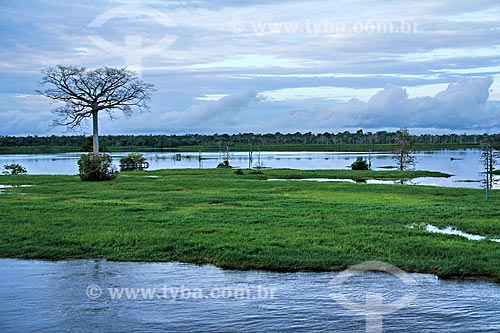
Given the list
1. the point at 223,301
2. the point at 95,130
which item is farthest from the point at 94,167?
the point at 223,301

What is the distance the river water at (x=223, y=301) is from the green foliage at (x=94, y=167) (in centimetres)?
2788

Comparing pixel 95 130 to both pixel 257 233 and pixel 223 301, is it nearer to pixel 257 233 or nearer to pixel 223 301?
pixel 257 233

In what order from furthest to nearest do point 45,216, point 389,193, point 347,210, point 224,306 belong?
point 389,193 < point 347,210 < point 45,216 < point 224,306

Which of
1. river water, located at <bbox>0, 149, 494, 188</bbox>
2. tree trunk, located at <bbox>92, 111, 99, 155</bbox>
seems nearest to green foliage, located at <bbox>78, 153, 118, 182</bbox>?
tree trunk, located at <bbox>92, 111, 99, 155</bbox>

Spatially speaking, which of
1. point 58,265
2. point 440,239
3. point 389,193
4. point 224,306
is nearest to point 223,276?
point 224,306

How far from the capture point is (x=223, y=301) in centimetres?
1022

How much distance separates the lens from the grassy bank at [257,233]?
12.6 metres

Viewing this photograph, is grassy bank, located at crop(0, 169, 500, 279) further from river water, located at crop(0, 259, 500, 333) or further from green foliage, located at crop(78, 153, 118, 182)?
green foliage, located at crop(78, 153, 118, 182)

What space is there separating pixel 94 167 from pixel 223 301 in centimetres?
3145

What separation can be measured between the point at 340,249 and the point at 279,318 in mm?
4250

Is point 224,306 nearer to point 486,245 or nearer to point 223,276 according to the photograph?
point 223,276

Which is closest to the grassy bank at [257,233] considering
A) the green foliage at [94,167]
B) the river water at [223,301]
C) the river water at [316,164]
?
the river water at [223,301]

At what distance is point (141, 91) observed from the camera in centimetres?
4612

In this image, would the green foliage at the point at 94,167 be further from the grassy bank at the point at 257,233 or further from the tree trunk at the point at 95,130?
the grassy bank at the point at 257,233
